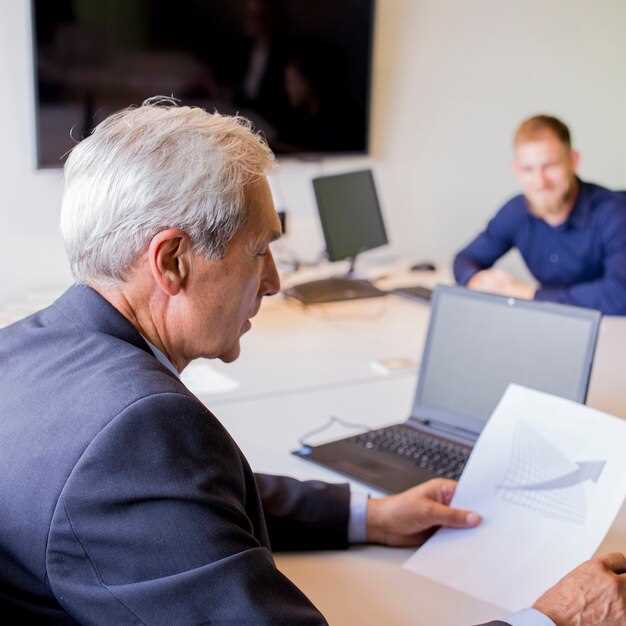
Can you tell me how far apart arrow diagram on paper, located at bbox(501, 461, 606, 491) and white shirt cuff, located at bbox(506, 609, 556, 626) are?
352mm

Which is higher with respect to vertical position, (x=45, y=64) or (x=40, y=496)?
(x=45, y=64)

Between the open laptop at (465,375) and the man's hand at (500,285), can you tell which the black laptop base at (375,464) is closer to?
the open laptop at (465,375)

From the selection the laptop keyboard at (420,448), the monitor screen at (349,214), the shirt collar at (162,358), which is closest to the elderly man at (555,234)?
the monitor screen at (349,214)

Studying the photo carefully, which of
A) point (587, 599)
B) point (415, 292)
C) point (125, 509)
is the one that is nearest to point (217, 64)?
point (415, 292)

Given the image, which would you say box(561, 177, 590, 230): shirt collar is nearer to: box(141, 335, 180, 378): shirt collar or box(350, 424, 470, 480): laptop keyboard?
box(350, 424, 470, 480): laptop keyboard

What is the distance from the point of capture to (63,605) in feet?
3.43

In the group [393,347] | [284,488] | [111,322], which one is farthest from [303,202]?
[111,322]

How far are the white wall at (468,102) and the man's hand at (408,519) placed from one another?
2.58m

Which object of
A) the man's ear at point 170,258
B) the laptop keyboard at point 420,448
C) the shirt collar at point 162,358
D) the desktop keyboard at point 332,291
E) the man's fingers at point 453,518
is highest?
the man's ear at point 170,258

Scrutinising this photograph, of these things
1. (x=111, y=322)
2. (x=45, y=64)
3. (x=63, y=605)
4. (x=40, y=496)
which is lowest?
(x=63, y=605)

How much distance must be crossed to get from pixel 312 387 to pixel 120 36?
180 cm

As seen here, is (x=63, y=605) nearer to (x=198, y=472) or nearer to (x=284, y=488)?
(x=198, y=472)

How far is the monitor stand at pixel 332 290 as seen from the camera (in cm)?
318

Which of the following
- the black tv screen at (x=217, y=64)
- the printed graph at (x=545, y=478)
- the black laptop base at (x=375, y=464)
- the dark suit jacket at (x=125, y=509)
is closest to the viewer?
the dark suit jacket at (x=125, y=509)
